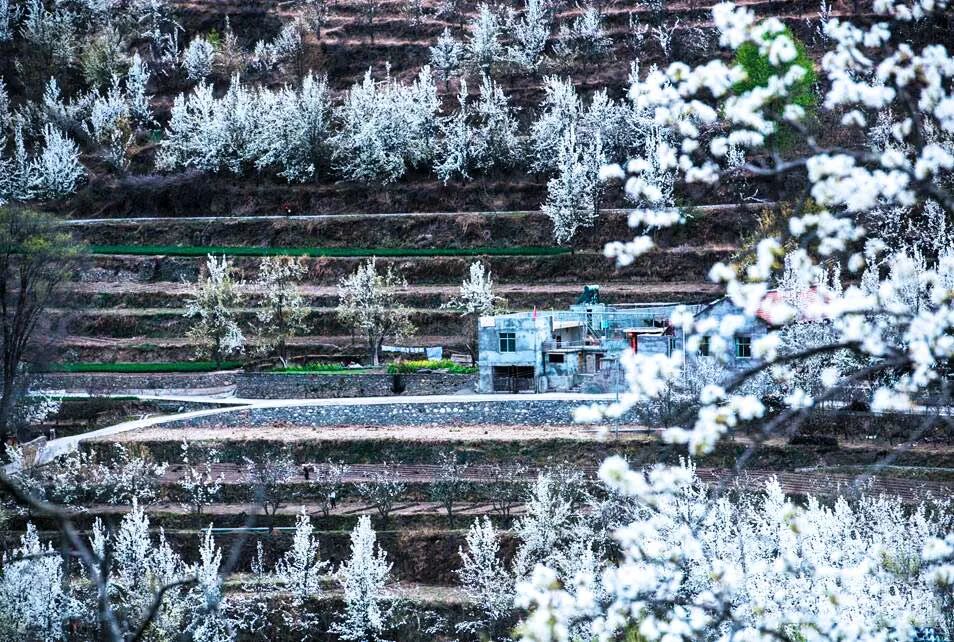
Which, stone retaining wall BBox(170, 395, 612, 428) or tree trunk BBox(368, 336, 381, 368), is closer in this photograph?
stone retaining wall BBox(170, 395, 612, 428)

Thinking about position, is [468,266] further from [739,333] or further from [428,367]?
[739,333]

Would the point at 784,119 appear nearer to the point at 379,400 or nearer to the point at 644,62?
the point at 379,400

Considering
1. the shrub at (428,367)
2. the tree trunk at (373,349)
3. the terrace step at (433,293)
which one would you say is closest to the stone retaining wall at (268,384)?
the shrub at (428,367)

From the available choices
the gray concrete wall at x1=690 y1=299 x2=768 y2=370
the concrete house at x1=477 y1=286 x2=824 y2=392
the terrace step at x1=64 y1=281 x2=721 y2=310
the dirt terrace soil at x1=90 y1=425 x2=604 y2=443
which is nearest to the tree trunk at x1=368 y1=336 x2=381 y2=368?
the terrace step at x1=64 y1=281 x2=721 y2=310

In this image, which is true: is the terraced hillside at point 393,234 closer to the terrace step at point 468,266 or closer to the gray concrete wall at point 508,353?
the terrace step at point 468,266

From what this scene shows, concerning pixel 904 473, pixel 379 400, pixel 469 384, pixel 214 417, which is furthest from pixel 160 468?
pixel 904 473

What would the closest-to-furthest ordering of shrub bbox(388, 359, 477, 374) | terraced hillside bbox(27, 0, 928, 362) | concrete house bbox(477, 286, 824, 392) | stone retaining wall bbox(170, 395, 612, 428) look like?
A: stone retaining wall bbox(170, 395, 612, 428) < concrete house bbox(477, 286, 824, 392) < shrub bbox(388, 359, 477, 374) < terraced hillside bbox(27, 0, 928, 362)

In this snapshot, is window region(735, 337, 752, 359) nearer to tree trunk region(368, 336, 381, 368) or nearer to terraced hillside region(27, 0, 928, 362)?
terraced hillside region(27, 0, 928, 362)

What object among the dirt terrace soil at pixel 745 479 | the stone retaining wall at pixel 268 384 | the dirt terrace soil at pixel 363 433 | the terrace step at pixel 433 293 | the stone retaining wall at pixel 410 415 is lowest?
the dirt terrace soil at pixel 745 479

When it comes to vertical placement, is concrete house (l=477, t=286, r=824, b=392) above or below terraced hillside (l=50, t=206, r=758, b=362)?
below
